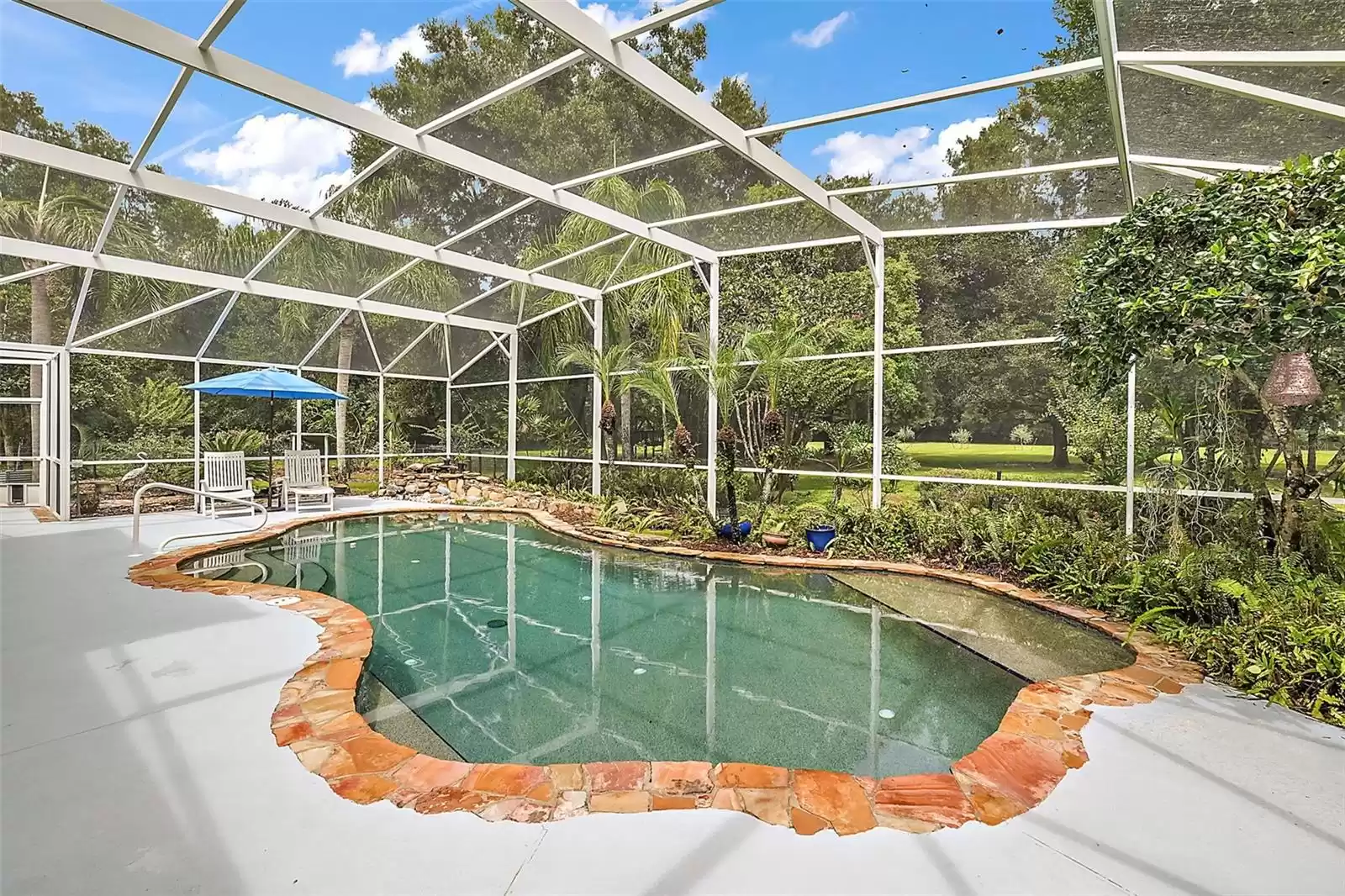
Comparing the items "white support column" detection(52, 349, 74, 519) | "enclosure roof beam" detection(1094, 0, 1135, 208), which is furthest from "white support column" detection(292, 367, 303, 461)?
"enclosure roof beam" detection(1094, 0, 1135, 208)

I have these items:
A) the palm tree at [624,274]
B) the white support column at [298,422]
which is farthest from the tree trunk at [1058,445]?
the white support column at [298,422]

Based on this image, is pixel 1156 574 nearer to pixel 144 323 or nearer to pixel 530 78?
pixel 530 78

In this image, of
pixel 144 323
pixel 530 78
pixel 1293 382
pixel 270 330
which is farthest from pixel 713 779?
pixel 270 330

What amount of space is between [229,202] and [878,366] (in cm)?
782

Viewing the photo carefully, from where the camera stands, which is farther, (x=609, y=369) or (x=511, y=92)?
(x=609, y=369)

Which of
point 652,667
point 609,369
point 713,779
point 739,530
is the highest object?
point 609,369

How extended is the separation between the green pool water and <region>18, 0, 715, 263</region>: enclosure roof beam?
412 centimetres

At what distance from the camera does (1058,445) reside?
286 inches

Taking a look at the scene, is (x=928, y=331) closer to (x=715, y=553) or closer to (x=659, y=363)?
(x=659, y=363)

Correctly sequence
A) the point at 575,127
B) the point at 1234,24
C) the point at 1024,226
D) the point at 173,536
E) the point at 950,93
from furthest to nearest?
the point at 173,536, the point at 1024,226, the point at 575,127, the point at 950,93, the point at 1234,24

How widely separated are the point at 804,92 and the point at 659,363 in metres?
4.63

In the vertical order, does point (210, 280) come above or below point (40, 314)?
above

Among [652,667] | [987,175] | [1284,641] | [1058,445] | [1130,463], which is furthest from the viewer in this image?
[1058,445]

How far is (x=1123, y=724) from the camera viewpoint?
10.4ft
